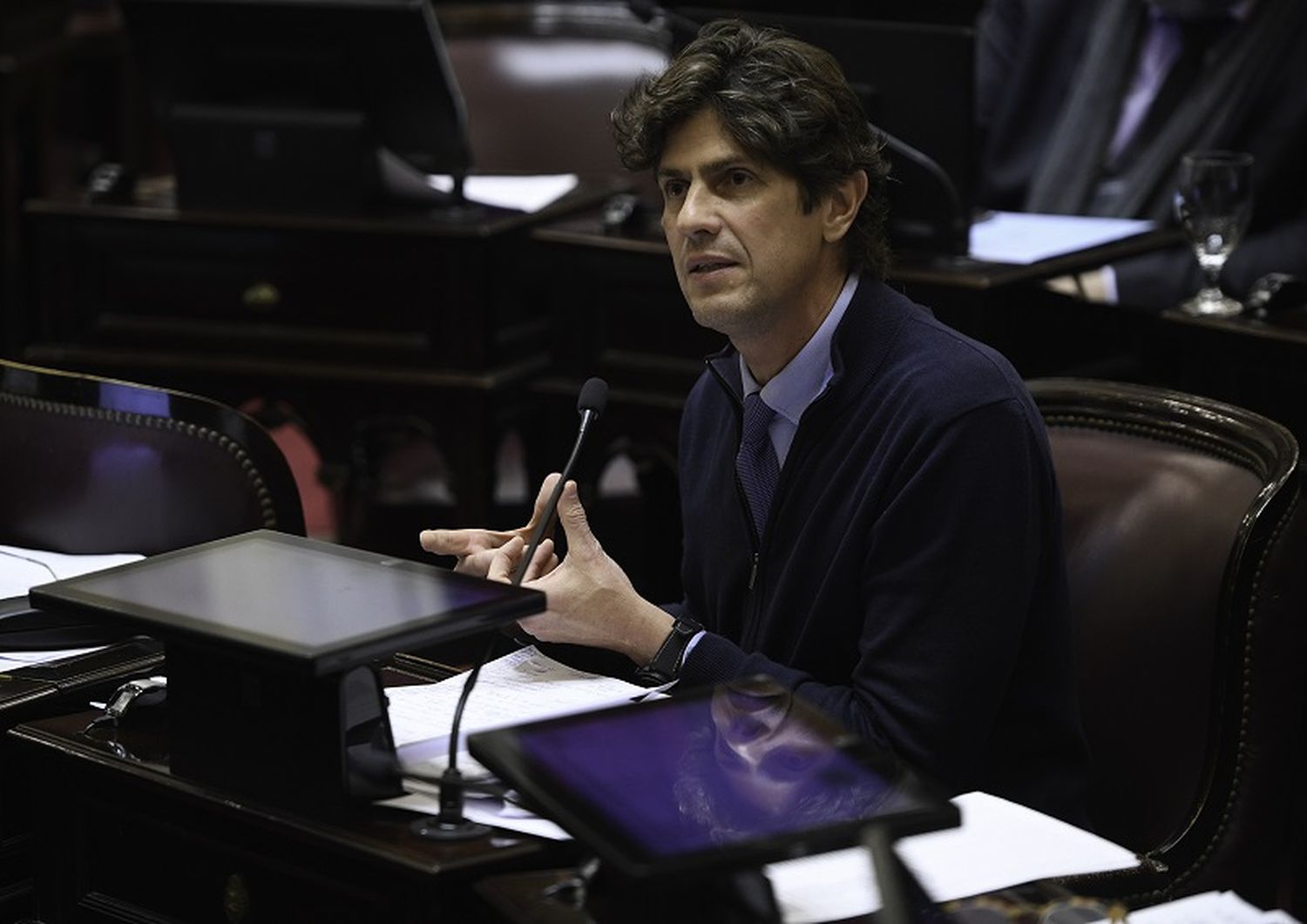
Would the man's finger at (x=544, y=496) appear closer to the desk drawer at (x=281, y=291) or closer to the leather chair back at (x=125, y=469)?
the leather chair back at (x=125, y=469)

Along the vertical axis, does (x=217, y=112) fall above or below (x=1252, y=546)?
above

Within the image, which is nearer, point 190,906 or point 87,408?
point 190,906

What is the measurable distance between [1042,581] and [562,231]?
5.20ft

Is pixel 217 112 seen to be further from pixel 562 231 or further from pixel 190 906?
pixel 190 906

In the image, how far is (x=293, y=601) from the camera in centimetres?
156

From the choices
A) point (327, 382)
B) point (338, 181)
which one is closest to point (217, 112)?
point (338, 181)

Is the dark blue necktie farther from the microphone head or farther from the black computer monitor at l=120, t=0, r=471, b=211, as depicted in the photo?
the black computer monitor at l=120, t=0, r=471, b=211

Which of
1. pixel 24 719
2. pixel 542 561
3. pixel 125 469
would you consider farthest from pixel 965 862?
pixel 125 469

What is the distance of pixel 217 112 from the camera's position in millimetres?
3457

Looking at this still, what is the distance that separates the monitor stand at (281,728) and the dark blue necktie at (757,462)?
1.76 ft

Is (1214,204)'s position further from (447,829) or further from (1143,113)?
(447,829)

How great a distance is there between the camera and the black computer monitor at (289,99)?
3.32m

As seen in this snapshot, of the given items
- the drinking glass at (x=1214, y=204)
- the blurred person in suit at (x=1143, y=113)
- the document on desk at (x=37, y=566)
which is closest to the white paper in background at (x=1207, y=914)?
the document on desk at (x=37, y=566)

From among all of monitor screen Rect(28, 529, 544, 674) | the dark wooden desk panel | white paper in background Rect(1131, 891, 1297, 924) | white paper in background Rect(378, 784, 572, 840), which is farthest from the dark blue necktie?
the dark wooden desk panel
